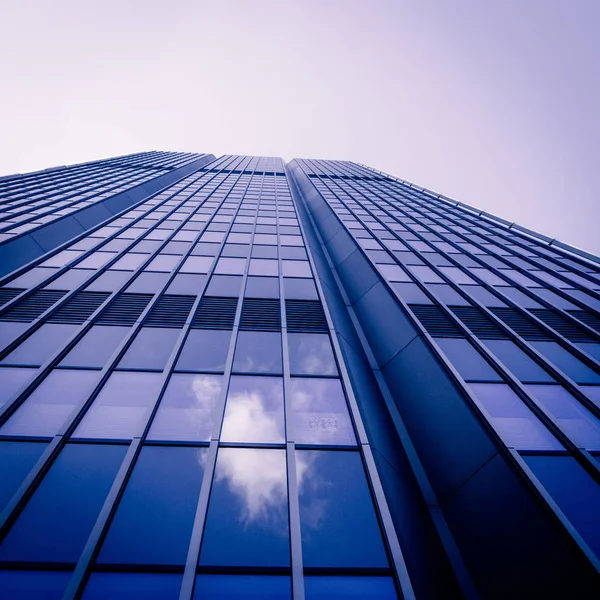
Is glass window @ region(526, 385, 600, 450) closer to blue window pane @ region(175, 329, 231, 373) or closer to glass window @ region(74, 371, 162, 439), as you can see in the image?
blue window pane @ region(175, 329, 231, 373)

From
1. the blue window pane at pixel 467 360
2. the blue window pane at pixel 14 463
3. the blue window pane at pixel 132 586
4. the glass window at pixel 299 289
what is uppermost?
the glass window at pixel 299 289

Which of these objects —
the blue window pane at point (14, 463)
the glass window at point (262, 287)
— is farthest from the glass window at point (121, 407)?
the glass window at point (262, 287)

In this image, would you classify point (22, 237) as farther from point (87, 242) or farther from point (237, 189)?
point (237, 189)

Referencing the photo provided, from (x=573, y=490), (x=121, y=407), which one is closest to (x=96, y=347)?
(x=121, y=407)

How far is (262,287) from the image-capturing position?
12.9 metres

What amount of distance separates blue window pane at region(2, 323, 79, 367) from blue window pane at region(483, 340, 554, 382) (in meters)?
12.5

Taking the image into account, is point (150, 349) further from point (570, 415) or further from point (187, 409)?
point (570, 415)

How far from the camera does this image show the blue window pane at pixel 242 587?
4395mm

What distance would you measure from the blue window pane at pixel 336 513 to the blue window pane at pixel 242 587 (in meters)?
0.46

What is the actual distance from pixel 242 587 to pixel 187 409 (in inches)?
137

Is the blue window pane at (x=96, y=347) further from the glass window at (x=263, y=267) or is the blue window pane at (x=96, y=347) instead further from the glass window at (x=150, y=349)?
the glass window at (x=263, y=267)

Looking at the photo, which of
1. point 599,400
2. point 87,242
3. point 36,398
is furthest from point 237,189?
point 599,400

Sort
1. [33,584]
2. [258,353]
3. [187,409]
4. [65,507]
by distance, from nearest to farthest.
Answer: [33,584] → [65,507] → [187,409] → [258,353]

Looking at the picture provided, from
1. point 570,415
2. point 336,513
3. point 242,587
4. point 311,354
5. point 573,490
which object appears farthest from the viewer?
point 311,354
